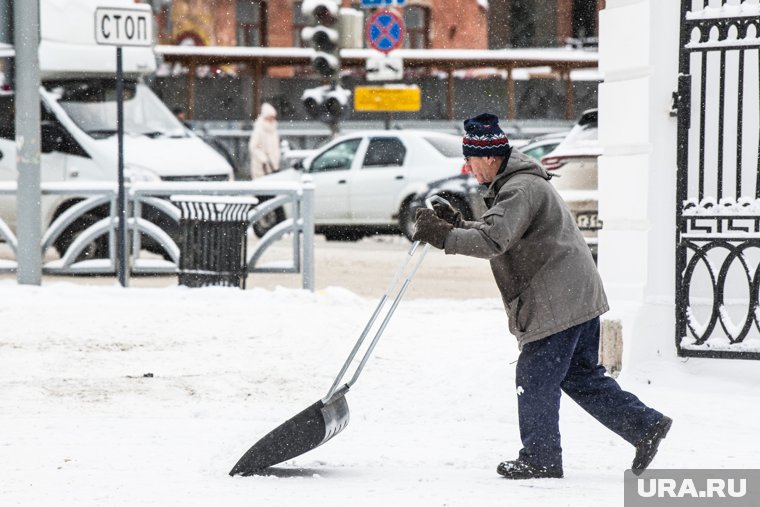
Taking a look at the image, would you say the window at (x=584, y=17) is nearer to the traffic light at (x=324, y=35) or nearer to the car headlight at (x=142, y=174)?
the traffic light at (x=324, y=35)

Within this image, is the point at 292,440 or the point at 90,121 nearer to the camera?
the point at 292,440

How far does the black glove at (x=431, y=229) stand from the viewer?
5.63m

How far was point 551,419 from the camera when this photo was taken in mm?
5773

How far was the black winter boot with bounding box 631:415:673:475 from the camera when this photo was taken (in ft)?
18.9

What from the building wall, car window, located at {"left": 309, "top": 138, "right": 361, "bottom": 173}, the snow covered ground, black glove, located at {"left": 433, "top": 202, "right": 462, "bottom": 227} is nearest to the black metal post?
the snow covered ground

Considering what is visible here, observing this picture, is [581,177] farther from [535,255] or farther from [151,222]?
[535,255]

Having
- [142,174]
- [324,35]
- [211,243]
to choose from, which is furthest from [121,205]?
[324,35]

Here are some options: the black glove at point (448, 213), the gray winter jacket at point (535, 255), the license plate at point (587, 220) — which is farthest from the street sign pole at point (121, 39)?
the gray winter jacket at point (535, 255)

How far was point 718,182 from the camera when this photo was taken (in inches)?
308

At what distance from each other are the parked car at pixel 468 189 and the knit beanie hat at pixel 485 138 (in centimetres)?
1114

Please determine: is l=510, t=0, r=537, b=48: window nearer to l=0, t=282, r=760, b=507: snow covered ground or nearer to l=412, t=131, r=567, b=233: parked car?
l=412, t=131, r=567, b=233: parked car

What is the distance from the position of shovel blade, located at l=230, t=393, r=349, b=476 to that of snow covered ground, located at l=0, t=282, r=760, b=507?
8 centimetres

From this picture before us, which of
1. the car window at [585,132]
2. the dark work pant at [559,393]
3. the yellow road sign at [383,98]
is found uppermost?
the yellow road sign at [383,98]

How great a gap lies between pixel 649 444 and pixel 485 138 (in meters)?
1.45
